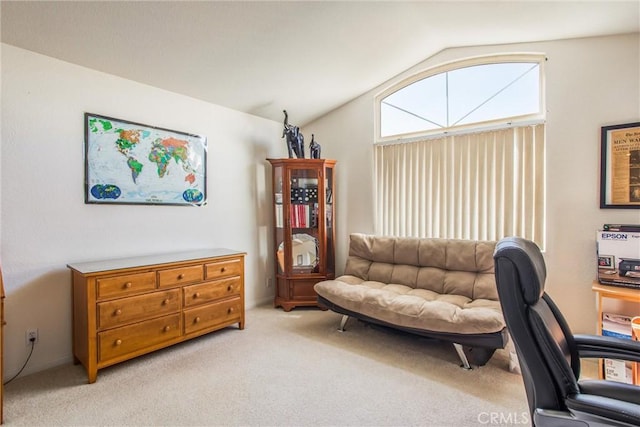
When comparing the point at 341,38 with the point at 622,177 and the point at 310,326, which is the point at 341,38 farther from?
the point at 310,326

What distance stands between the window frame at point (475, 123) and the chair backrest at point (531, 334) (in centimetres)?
228

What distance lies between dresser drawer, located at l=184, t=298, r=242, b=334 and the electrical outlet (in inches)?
39.8

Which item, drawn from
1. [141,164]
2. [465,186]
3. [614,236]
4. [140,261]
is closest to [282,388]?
[140,261]

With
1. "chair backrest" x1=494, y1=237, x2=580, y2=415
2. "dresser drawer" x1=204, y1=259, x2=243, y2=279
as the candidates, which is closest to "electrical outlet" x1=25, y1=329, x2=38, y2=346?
"dresser drawer" x1=204, y1=259, x2=243, y2=279

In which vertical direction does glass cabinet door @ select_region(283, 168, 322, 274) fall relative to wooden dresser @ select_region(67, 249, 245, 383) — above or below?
above

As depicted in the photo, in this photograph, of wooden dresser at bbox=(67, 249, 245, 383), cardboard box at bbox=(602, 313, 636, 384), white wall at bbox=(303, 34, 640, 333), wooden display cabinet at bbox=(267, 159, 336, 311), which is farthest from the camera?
wooden display cabinet at bbox=(267, 159, 336, 311)

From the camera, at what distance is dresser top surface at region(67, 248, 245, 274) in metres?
2.21

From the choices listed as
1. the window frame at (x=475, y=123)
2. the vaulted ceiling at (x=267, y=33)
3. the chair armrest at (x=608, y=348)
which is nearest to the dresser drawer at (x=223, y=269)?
the vaulted ceiling at (x=267, y=33)

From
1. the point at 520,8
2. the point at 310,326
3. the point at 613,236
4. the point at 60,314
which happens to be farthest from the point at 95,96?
the point at 613,236

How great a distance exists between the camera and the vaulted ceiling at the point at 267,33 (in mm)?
2021

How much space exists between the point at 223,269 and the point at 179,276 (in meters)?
0.41

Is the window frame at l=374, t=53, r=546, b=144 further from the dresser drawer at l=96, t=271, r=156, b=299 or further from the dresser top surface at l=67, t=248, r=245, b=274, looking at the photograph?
the dresser drawer at l=96, t=271, r=156, b=299

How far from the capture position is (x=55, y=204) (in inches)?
90.9

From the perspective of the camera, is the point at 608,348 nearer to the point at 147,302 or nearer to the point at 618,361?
the point at 618,361
